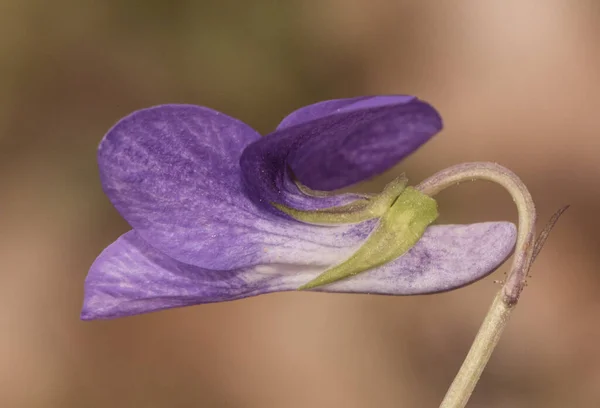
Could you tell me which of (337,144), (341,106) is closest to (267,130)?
(337,144)

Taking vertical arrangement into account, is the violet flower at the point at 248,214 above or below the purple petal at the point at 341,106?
below

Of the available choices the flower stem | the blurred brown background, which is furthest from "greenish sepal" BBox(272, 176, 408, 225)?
the blurred brown background

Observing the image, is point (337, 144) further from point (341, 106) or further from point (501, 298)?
point (501, 298)

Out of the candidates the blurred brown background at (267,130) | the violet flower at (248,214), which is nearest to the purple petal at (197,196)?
the violet flower at (248,214)

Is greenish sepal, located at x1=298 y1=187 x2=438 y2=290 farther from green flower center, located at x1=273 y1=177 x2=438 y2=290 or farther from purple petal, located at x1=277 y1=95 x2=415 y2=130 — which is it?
purple petal, located at x1=277 y1=95 x2=415 y2=130

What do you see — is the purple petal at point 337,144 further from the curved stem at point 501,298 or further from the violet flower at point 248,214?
the curved stem at point 501,298

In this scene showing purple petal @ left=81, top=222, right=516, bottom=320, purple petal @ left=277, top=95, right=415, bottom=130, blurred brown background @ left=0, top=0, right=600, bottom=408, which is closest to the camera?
purple petal @ left=277, top=95, right=415, bottom=130
